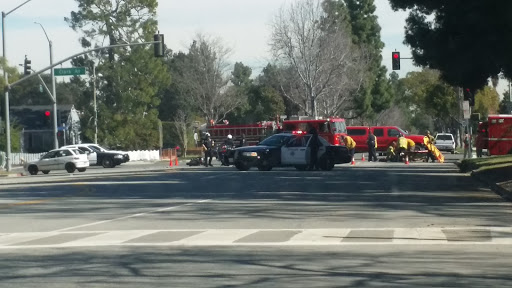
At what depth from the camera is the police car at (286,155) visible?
4069 centimetres

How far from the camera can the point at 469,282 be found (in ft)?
35.9

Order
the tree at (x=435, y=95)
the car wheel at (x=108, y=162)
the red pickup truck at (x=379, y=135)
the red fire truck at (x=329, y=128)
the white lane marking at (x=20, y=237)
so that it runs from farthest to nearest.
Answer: the tree at (x=435, y=95), the red pickup truck at (x=379, y=135), the car wheel at (x=108, y=162), the red fire truck at (x=329, y=128), the white lane marking at (x=20, y=237)

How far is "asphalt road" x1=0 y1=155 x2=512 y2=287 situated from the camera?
37.9 feet

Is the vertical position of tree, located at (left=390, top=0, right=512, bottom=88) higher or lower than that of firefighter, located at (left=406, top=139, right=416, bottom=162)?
higher

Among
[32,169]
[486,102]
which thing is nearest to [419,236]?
[32,169]

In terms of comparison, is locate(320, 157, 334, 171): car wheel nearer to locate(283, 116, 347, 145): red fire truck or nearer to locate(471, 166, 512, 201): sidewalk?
locate(471, 166, 512, 201): sidewalk

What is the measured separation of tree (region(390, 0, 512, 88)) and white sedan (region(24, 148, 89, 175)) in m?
24.0

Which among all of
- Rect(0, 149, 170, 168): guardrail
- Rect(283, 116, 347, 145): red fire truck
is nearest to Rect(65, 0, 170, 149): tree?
Rect(0, 149, 170, 168): guardrail

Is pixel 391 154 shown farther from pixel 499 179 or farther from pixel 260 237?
pixel 260 237

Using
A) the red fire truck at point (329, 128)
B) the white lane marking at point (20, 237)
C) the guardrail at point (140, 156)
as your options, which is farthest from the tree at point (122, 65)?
the white lane marking at point (20, 237)

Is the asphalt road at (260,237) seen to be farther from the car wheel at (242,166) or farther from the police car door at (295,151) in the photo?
the car wheel at (242,166)

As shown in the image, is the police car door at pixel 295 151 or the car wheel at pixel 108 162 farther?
the car wheel at pixel 108 162

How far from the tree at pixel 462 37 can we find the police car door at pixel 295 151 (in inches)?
294

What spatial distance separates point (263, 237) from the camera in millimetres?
15953
